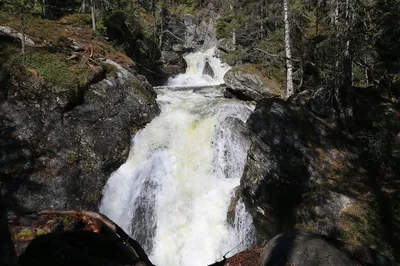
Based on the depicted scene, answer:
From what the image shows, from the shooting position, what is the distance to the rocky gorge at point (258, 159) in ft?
22.7

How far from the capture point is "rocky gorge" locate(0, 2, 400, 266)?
6930mm

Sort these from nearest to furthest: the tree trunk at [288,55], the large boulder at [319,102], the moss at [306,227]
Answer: the moss at [306,227]
the large boulder at [319,102]
the tree trunk at [288,55]

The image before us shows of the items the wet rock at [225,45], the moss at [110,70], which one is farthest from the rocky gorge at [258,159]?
the wet rock at [225,45]

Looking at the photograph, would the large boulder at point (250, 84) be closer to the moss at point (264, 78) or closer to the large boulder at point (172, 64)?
the moss at point (264, 78)

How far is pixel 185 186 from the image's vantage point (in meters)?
10.2

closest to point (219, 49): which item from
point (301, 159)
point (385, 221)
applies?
point (301, 159)

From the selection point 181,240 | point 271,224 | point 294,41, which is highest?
point 294,41

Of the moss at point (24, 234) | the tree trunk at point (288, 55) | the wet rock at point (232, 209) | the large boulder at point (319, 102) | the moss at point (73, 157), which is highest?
the tree trunk at point (288, 55)

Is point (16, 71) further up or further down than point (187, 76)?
further up

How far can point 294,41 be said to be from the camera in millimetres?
16547

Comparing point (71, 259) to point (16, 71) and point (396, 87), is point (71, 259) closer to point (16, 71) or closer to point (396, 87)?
point (16, 71)

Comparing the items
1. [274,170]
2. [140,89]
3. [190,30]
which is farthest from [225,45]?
[274,170]

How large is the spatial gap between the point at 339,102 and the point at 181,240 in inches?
300

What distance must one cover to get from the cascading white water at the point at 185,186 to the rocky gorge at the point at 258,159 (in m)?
0.31
